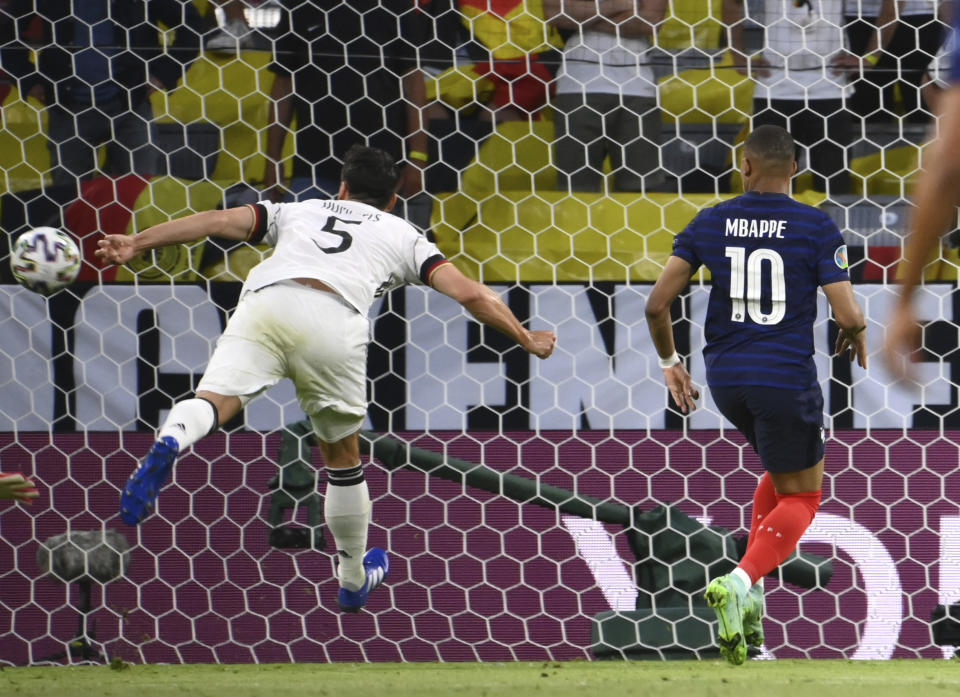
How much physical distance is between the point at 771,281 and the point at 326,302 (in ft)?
4.04

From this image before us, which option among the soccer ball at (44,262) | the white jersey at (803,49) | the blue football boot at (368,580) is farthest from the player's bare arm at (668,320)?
the soccer ball at (44,262)

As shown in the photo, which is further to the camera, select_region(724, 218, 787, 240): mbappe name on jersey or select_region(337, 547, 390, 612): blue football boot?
select_region(337, 547, 390, 612): blue football boot

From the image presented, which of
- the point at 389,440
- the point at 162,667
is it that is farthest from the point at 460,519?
the point at 162,667

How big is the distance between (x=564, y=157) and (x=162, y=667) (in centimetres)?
234

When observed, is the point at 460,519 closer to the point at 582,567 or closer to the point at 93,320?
the point at 582,567

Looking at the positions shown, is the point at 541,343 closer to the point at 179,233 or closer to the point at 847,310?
the point at 847,310

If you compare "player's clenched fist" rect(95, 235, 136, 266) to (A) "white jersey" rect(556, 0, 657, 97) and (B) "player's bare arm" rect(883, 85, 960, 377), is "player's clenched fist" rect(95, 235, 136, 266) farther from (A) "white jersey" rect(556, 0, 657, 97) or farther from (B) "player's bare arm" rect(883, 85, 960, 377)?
(B) "player's bare arm" rect(883, 85, 960, 377)

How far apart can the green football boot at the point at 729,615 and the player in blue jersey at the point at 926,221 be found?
60.8 inches

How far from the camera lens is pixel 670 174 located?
14.9ft

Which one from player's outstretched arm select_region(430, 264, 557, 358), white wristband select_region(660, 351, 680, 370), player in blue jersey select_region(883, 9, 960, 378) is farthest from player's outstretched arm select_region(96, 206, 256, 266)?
player in blue jersey select_region(883, 9, 960, 378)

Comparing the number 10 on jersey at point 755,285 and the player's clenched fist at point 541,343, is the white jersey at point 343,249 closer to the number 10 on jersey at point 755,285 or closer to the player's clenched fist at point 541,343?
the player's clenched fist at point 541,343

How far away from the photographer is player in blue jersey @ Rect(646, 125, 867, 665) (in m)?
3.22

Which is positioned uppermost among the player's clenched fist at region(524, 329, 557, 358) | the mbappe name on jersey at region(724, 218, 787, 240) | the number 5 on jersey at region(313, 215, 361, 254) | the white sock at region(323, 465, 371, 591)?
the mbappe name on jersey at region(724, 218, 787, 240)

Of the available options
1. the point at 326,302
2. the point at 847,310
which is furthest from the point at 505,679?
the point at 847,310
